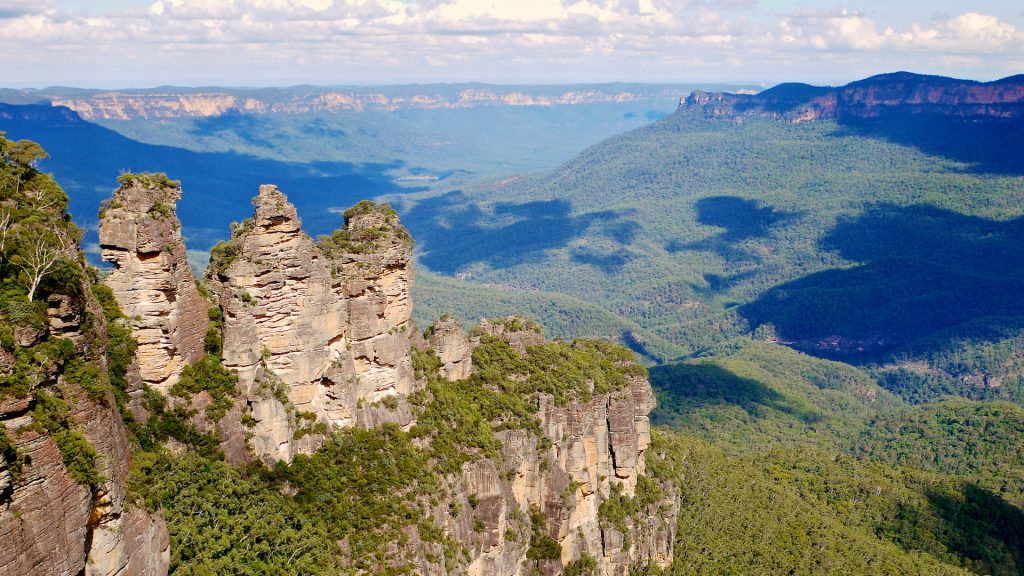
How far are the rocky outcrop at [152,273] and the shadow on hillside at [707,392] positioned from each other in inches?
3384

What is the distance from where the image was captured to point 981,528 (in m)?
77.8

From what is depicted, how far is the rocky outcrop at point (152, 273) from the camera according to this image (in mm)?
31047

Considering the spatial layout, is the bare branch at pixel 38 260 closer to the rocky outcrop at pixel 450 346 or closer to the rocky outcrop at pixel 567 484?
the rocky outcrop at pixel 567 484

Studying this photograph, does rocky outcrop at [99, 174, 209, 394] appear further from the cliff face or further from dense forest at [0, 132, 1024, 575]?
the cliff face

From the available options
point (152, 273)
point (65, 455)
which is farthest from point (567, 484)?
point (65, 455)

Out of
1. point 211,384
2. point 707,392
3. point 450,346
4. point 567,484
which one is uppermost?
point 211,384

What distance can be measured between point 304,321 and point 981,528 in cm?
6883

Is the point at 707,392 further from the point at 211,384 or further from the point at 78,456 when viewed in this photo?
the point at 78,456

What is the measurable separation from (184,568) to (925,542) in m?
64.4

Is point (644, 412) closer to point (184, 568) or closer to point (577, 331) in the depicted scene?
point (184, 568)

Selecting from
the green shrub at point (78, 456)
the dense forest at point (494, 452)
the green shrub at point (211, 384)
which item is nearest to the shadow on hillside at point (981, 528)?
the dense forest at point (494, 452)

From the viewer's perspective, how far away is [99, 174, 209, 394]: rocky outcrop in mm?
31047

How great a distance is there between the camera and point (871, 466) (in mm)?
90750

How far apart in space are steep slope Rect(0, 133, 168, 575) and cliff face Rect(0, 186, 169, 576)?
29 millimetres
